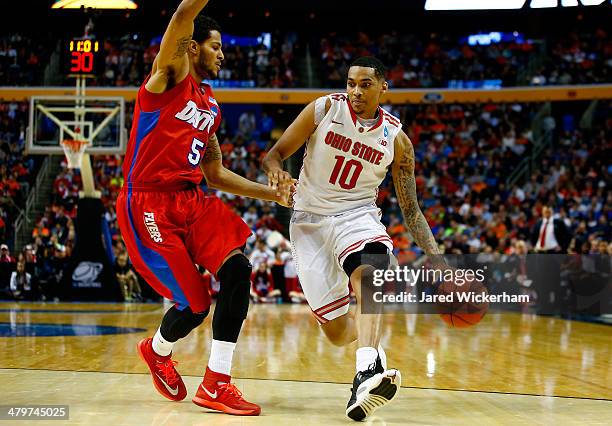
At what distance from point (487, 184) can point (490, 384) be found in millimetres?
17347

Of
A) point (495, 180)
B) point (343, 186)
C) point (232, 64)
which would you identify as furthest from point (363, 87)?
point (232, 64)

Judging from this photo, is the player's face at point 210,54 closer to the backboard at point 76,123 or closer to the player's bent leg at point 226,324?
the player's bent leg at point 226,324

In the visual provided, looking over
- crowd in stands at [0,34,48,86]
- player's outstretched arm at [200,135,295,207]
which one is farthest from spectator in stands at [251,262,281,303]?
crowd in stands at [0,34,48,86]

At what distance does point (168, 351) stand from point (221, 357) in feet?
1.70

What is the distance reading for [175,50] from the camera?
14.4 ft

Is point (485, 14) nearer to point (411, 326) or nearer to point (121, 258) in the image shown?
point (121, 258)

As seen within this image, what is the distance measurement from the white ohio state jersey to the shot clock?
10.3 metres

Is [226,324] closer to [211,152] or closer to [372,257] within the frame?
[372,257]

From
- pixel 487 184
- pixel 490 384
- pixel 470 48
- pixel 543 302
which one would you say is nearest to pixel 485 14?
pixel 470 48

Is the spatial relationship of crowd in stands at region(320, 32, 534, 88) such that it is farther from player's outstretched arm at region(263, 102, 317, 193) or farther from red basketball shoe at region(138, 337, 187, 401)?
red basketball shoe at region(138, 337, 187, 401)

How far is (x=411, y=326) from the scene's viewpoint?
447 inches

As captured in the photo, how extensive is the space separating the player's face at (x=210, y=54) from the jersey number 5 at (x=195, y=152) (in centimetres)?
43

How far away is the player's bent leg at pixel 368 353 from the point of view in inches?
163


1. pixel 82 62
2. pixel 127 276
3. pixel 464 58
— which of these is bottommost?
pixel 127 276
